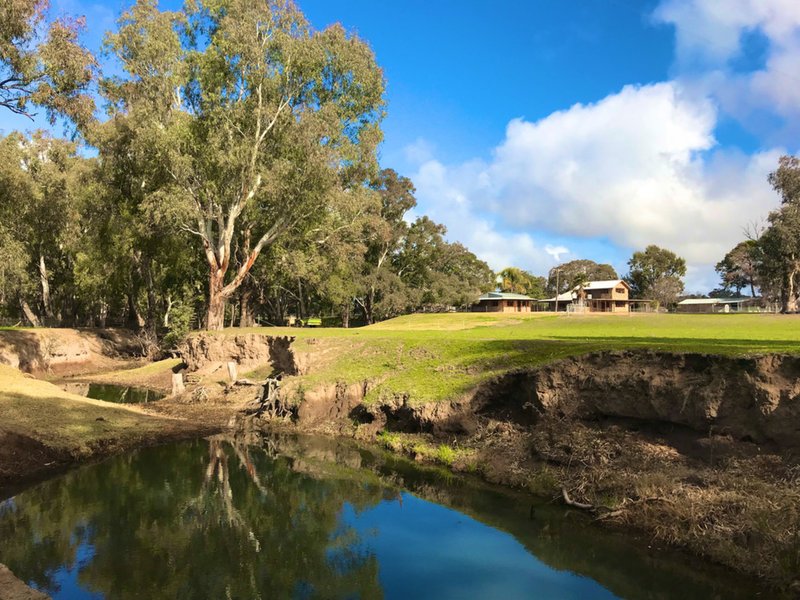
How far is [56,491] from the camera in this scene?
1405 centimetres

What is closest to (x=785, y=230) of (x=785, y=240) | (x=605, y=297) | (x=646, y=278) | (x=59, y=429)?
(x=785, y=240)

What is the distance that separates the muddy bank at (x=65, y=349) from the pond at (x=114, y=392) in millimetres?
6987

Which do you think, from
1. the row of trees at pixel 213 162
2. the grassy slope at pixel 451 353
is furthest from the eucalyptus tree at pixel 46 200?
the grassy slope at pixel 451 353

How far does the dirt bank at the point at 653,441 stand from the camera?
1068 cm

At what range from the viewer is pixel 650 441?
1444 centimetres

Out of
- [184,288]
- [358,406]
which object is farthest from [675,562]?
[184,288]

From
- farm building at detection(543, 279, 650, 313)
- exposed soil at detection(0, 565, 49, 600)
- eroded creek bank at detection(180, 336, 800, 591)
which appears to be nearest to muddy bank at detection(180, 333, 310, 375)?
eroded creek bank at detection(180, 336, 800, 591)

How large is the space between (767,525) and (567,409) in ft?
21.7

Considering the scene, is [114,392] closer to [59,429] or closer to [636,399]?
[59,429]

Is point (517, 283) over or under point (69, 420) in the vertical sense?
over

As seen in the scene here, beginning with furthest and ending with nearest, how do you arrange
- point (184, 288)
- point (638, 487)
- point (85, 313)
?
point (85, 313) < point (184, 288) < point (638, 487)

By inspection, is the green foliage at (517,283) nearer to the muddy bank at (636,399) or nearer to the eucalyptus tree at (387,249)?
the eucalyptus tree at (387,249)

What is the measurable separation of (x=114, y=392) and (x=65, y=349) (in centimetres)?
1298

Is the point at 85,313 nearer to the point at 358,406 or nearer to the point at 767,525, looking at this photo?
the point at 358,406
